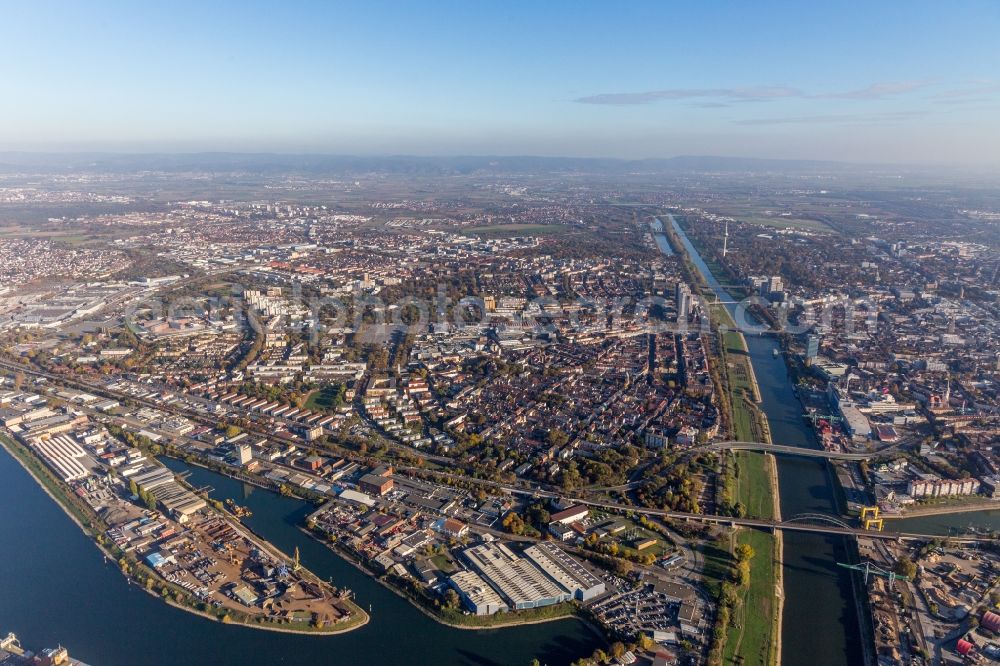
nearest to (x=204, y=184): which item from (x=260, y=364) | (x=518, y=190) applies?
(x=518, y=190)

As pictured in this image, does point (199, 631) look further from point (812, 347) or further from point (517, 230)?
point (517, 230)

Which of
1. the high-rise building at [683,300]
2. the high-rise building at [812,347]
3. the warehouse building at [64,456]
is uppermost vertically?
the high-rise building at [683,300]

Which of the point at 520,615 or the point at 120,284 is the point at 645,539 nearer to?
the point at 520,615

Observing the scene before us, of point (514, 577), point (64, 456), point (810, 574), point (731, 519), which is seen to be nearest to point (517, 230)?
point (64, 456)

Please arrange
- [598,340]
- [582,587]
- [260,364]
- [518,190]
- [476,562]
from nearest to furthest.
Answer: [582,587]
[476,562]
[260,364]
[598,340]
[518,190]

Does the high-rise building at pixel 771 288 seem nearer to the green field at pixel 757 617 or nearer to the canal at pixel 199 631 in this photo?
the green field at pixel 757 617

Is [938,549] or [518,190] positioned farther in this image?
[518,190]

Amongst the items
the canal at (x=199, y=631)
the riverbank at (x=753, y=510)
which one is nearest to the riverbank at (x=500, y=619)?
the canal at (x=199, y=631)

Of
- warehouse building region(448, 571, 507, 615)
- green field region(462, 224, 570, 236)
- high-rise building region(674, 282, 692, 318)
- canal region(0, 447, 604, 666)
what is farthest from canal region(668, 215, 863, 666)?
green field region(462, 224, 570, 236)
